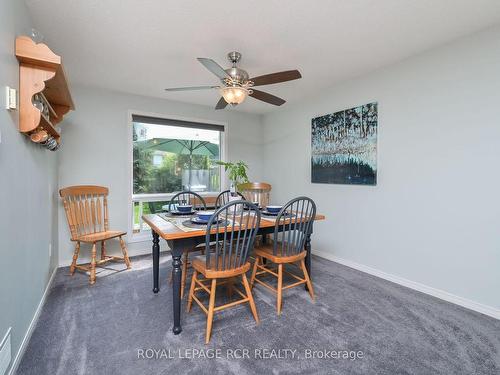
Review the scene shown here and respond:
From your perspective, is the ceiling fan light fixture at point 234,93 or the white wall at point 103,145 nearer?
the ceiling fan light fixture at point 234,93

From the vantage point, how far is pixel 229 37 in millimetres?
2158

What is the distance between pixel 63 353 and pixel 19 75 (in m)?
1.79

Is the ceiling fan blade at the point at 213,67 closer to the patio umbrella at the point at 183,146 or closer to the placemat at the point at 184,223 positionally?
the placemat at the point at 184,223

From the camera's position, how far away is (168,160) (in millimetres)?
3953

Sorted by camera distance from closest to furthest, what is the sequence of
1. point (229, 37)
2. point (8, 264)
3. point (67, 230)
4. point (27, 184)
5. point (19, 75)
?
point (8, 264), point (19, 75), point (27, 184), point (229, 37), point (67, 230)

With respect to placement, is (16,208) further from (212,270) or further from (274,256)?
(274,256)

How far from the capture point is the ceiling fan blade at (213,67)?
71.7 inches

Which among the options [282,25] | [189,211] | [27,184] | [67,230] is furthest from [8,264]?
[282,25]

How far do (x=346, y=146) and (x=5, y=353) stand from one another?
3407 mm

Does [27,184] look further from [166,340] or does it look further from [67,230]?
[67,230]

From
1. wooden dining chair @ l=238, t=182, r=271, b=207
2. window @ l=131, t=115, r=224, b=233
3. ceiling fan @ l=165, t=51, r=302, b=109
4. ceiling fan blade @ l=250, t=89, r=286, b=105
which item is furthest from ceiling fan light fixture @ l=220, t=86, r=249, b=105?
window @ l=131, t=115, r=224, b=233

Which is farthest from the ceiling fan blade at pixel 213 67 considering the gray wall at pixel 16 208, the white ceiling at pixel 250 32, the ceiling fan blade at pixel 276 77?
the gray wall at pixel 16 208

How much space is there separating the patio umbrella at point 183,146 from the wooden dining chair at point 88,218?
3.16 ft

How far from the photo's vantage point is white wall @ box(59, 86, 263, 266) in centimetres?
317
